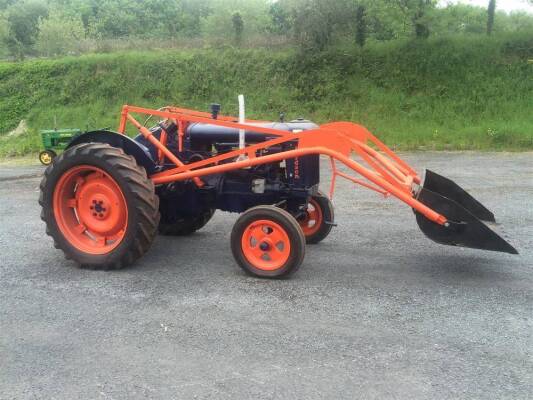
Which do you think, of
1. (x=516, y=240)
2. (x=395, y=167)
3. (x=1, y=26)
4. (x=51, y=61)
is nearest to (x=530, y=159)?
(x=516, y=240)

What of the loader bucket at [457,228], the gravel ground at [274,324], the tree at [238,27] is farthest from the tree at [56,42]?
the loader bucket at [457,228]

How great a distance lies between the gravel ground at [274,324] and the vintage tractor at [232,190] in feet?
1.05

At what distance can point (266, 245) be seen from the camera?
177 inches

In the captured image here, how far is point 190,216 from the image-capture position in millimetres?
5594

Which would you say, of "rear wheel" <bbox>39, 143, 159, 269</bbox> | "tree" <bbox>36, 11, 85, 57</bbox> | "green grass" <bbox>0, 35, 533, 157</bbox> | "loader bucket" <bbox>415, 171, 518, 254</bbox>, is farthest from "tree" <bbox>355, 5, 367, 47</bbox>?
"rear wheel" <bbox>39, 143, 159, 269</bbox>

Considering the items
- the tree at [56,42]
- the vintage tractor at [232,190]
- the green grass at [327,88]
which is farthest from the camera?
the tree at [56,42]

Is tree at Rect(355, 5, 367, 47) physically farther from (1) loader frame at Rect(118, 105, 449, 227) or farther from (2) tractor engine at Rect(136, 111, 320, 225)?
(1) loader frame at Rect(118, 105, 449, 227)

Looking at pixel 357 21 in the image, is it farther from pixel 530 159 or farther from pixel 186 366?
pixel 186 366

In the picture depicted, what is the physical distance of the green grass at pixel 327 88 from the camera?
16.7 m

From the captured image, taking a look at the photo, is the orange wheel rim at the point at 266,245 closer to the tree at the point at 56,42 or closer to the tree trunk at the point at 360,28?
the tree trunk at the point at 360,28

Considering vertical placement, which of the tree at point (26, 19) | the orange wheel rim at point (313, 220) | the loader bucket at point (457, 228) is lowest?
the orange wheel rim at point (313, 220)

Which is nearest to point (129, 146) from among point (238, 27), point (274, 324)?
point (274, 324)

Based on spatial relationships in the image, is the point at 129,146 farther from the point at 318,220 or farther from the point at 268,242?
the point at 318,220

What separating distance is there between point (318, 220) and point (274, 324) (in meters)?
2.21
